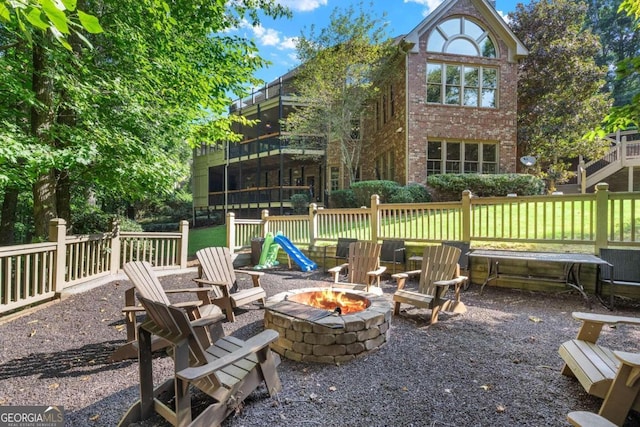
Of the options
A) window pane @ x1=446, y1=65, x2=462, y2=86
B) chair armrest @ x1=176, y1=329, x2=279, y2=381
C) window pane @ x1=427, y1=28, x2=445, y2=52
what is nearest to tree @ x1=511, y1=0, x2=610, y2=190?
window pane @ x1=446, y1=65, x2=462, y2=86

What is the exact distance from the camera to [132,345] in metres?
3.37

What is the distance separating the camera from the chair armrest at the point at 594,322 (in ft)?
9.01

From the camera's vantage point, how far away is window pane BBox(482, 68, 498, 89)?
545 inches

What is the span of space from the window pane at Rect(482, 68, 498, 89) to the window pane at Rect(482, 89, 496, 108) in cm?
22

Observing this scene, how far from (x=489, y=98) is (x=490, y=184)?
170 inches

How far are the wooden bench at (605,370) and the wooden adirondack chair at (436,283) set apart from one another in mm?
1640

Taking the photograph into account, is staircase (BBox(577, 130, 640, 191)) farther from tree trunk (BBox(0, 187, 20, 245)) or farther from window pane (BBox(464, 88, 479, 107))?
tree trunk (BBox(0, 187, 20, 245))

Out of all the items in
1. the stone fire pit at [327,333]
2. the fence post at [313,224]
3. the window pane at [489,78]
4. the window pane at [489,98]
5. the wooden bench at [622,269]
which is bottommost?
the stone fire pit at [327,333]

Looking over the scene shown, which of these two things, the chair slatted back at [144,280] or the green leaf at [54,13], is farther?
the chair slatted back at [144,280]

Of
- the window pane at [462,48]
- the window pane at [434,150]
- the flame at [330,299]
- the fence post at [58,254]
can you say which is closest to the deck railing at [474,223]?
the flame at [330,299]

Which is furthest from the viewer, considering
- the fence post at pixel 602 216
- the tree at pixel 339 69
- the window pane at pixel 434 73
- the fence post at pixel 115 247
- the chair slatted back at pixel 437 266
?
the window pane at pixel 434 73

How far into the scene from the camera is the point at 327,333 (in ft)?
11.1

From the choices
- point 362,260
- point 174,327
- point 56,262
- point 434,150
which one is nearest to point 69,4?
point 174,327

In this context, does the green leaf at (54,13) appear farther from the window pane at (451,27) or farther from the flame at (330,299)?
the window pane at (451,27)
